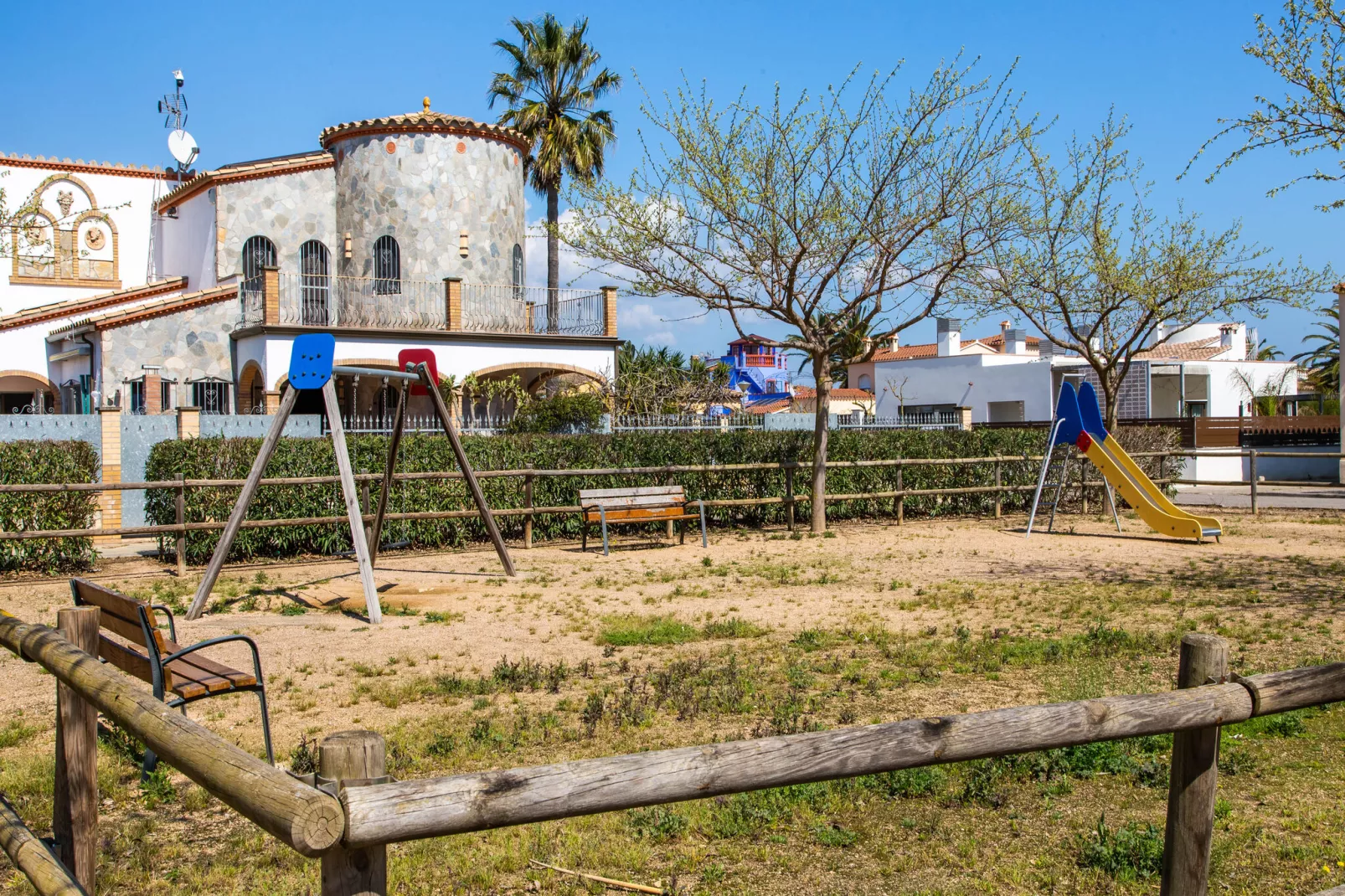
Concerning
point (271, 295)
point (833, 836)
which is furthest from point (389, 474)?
point (271, 295)

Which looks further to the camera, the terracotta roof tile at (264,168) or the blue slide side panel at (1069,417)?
the terracotta roof tile at (264,168)

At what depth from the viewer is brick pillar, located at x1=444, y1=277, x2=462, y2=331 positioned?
26.0m

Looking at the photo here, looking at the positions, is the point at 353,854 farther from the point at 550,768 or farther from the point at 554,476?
the point at 554,476

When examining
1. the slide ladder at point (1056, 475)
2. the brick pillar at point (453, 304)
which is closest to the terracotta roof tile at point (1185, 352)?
the slide ladder at point (1056, 475)

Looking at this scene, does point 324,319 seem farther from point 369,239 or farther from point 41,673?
point 41,673

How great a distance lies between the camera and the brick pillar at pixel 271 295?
23672mm

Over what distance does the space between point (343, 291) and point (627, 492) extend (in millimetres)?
13910

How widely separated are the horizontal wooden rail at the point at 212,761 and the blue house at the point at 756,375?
2756cm

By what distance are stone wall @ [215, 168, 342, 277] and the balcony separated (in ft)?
3.63

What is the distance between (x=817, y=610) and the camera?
35.4 feet

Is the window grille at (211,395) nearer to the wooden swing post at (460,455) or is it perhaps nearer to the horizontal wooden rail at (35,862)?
the wooden swing post at (460,455)

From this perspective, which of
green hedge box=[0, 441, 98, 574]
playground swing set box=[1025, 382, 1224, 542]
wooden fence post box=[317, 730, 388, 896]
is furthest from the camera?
playground swing set box=[1025, 382, 1224, 542]

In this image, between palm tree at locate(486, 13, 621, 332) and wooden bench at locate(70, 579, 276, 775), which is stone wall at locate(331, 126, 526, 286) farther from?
wooden bench at locate(70, 579, 276, 775)

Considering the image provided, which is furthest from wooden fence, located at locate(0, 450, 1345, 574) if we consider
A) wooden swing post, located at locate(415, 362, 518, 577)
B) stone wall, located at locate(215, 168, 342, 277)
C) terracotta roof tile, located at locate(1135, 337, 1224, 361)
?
terracotta roof tile, located at locate(1135, 337, 1224, 361)
